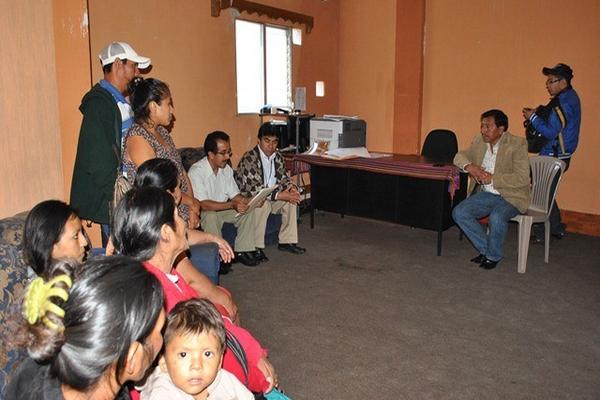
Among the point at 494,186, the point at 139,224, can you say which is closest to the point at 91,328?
the point at 139,224

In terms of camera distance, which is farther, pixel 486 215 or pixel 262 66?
pixel 262 66

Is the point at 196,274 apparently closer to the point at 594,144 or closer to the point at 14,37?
the point at 14,37

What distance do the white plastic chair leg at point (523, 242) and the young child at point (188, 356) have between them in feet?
10.8

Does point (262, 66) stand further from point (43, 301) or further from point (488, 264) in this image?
point (43, 301)

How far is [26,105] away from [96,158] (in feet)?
1.38

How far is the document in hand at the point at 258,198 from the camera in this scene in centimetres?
421

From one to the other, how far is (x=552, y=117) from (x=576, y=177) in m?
0.90

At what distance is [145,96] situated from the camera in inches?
110

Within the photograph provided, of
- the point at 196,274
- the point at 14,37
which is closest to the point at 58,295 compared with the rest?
the point at 196,274

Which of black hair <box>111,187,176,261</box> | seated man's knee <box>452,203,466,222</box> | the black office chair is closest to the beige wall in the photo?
black hair <box>111,187,176,261</box>

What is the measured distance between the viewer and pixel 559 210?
545cm

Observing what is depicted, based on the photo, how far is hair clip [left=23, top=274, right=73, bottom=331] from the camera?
1.03m

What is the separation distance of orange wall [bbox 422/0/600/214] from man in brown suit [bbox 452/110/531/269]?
1442 millimetres

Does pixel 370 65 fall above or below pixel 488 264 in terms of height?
above
